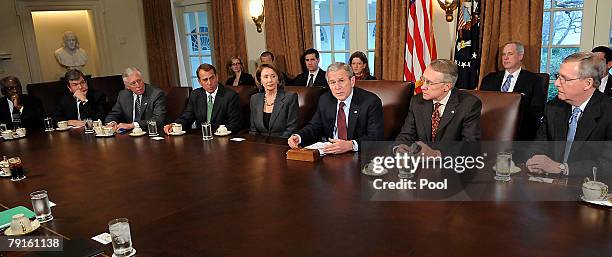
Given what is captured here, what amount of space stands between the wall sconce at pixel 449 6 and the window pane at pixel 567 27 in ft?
2.77

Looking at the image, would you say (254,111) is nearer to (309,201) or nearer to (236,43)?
(309,201)

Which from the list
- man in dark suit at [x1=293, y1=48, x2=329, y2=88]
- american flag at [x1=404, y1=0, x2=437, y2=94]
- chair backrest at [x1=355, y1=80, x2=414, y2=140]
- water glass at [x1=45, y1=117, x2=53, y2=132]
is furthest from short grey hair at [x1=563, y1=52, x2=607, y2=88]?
water glass at [x1=45, y1=117, x2=53, y2=132]

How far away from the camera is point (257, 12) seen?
583 cm

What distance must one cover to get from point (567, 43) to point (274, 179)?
320 cm

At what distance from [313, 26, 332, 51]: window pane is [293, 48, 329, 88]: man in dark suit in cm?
59

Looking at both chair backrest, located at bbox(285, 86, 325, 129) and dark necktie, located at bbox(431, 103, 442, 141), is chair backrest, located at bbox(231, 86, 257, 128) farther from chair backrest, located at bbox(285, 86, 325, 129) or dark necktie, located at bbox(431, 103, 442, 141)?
dark necktie, located at bbox(431, 103, 442, 141)

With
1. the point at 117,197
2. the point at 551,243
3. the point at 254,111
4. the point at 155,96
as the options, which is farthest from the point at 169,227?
the point at 155,96

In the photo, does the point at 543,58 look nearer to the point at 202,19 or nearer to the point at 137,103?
the point at 137,103

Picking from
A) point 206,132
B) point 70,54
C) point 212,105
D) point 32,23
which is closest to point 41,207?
point 206,132

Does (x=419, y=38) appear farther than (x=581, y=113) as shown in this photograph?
Yes

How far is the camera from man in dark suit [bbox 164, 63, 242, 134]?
3.60 metres

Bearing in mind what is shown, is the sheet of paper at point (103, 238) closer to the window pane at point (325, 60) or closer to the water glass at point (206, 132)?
the water glass at point (206, 132)

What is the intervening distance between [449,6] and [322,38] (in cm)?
187

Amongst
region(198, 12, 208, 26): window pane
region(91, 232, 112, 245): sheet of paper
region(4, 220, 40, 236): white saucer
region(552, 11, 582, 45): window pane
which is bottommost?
region(91, 232, 112, 245): sheet of paper
